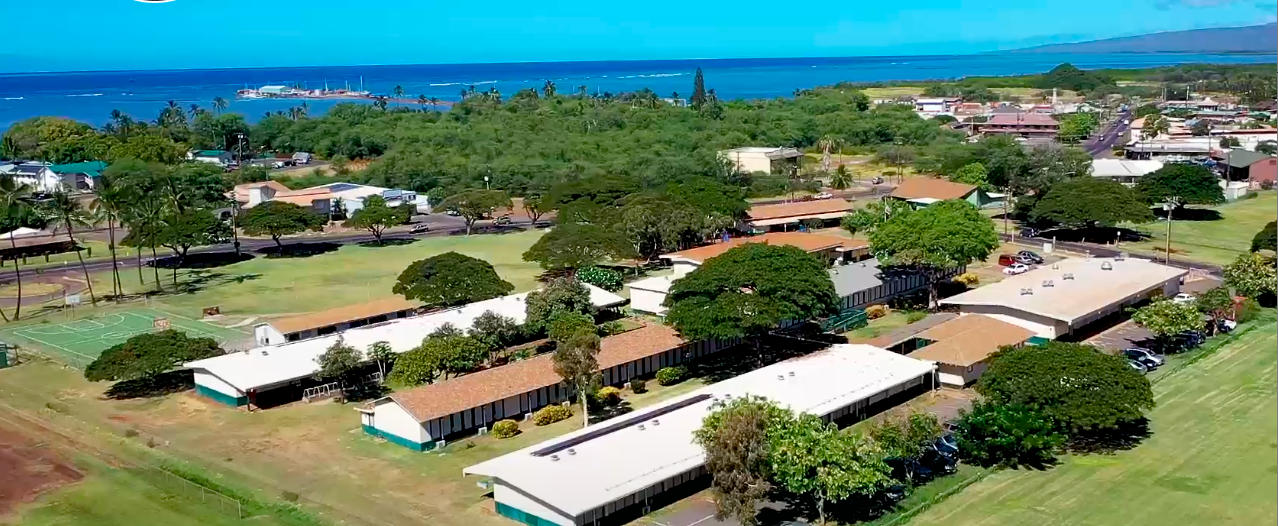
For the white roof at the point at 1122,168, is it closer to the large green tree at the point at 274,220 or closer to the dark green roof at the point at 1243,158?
the dark green roof at the point at 1243,158

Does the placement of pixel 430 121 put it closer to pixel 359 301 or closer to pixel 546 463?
pixel 359 301

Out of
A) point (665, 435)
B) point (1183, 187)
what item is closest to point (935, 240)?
point (665, 435)

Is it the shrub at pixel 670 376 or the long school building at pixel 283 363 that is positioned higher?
the long school building at pixel 283 363

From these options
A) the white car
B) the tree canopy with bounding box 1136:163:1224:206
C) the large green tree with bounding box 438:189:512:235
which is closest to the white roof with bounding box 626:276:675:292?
the white car

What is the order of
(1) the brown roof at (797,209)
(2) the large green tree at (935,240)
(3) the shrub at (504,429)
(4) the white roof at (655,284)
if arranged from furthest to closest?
(1) the brown roof at (797,209) < (4) the white roof at (655,284) < (2) the large green tree at (935,240) < (3) the shrub at (504,429)

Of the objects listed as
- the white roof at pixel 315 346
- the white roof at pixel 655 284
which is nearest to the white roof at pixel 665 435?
the white roof at pixel 315 346

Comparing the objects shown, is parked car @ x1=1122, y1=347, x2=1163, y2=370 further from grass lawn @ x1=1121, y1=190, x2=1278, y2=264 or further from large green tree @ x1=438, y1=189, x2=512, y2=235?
large green tree @ x1=438, y1=189, x2=512, y2=235

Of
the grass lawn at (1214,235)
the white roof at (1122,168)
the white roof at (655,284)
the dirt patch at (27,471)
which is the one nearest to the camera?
the dirt patch at (27,471)
